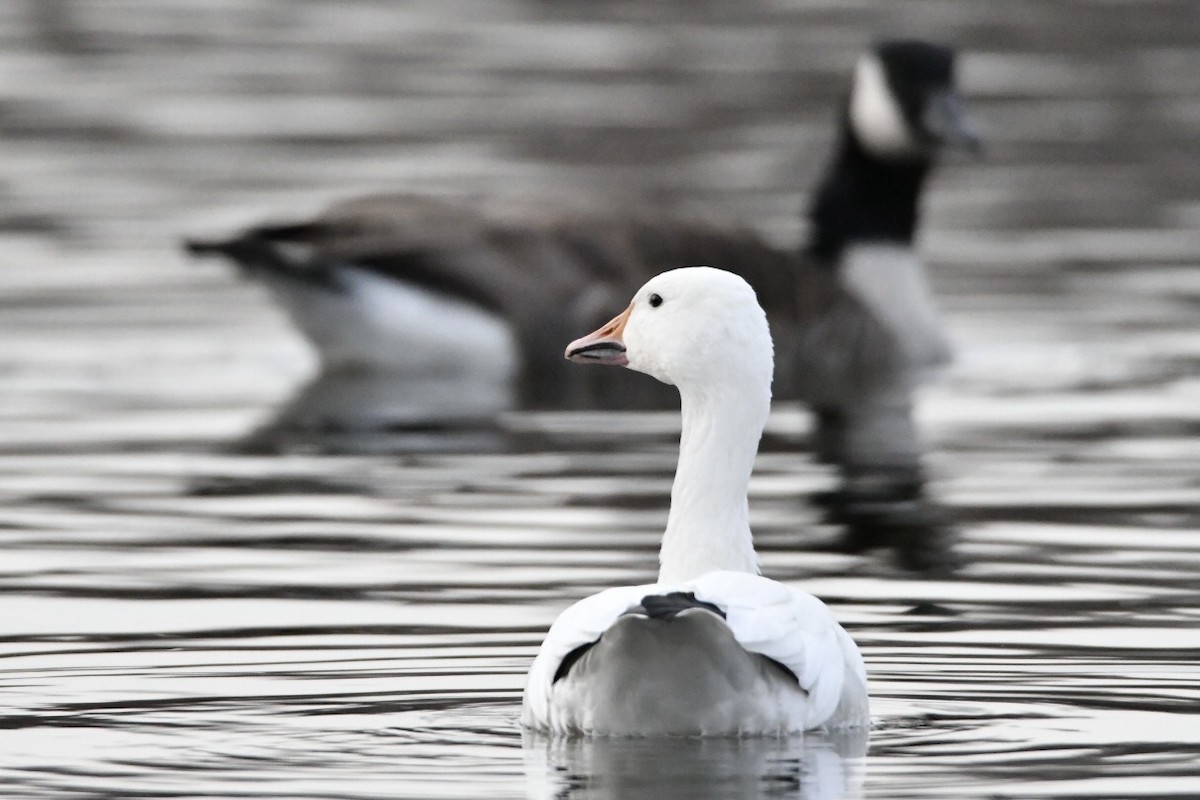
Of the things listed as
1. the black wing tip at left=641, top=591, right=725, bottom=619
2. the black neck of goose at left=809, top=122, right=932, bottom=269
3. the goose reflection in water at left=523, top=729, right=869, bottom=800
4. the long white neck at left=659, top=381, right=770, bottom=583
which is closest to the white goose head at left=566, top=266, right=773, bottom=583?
the long white neck at left=659, top=381, right=770, bottom=583

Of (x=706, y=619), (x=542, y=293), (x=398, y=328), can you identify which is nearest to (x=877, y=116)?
(x=542, y=293)

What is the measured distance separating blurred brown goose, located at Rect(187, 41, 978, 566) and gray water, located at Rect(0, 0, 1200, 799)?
0.49 metres

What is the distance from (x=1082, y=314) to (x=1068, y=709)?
9980 mm

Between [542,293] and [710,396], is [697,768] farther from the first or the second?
[542,293]

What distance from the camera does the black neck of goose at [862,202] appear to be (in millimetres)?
17906

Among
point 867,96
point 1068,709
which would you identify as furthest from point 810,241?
point 1068,709

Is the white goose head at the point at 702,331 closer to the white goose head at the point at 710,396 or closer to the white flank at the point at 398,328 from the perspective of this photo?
the white goose head at the point at 710,396

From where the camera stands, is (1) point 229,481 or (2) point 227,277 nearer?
(1) point 229,481

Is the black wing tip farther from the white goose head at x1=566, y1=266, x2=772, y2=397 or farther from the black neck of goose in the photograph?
the black neck of goose

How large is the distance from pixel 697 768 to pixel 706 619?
0.42m

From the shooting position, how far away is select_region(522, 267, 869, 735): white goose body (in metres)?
7.06

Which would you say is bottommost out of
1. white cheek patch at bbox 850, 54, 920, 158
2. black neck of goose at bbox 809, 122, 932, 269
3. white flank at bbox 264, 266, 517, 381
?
white flank at bbox 264, 266, 517, 381

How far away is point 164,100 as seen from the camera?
28516mm

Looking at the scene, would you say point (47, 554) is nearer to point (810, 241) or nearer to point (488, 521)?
point (488, 521)
